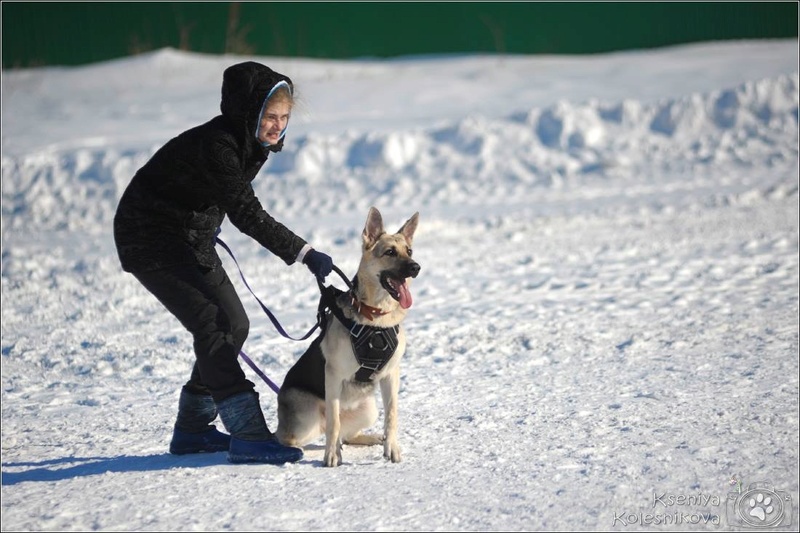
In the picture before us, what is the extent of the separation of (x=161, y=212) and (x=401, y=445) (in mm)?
1653

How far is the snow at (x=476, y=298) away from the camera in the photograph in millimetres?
3553

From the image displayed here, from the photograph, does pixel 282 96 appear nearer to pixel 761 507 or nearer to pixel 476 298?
pixel 761 507

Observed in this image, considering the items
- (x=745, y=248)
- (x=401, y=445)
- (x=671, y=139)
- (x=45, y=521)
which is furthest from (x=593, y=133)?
(x=45, y=521)

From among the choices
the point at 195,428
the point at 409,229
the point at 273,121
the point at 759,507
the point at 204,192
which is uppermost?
the point at 273,121

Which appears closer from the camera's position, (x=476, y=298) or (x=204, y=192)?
→ (x=204, y=192)

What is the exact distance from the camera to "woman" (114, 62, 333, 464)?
367cm

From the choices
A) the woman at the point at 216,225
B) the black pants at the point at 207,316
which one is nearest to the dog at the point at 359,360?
the woman at the point at 216,225

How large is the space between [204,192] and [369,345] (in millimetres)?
1013

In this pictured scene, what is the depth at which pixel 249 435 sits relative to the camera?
392 centimetres

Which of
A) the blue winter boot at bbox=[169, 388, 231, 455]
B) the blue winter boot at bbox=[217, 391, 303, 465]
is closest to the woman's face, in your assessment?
the blue winter boot at bbox=[217, 391, 303, 465]

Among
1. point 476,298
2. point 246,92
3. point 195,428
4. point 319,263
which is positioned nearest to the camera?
point 246,92

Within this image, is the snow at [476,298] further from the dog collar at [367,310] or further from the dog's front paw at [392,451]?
the dog collar at [367,310]

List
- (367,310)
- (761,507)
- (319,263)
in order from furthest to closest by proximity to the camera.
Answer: (367,310)
(319,263)
(761,507)

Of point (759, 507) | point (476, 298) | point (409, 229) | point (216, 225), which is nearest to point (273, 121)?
point (216, 225)
